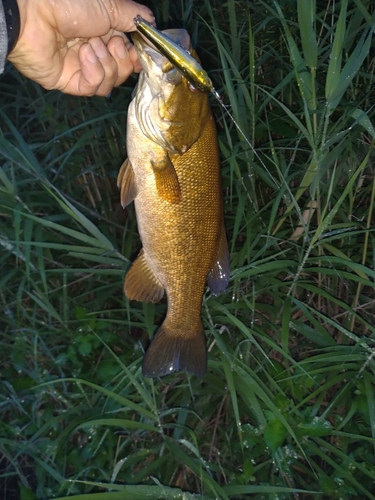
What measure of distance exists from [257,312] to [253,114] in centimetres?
78

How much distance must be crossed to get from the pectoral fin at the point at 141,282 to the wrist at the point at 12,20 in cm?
77

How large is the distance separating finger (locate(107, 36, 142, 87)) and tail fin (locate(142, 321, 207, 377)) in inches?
36.2

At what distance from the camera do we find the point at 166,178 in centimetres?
149

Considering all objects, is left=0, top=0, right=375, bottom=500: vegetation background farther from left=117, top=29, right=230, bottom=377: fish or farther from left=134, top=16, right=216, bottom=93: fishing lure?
left=134, top=16, right=216, bottom=93: fishing lure

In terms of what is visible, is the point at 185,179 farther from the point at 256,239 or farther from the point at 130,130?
the point at 256,239

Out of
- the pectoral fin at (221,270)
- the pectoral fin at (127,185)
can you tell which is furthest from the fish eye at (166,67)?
the pectoral fin at (221,270)

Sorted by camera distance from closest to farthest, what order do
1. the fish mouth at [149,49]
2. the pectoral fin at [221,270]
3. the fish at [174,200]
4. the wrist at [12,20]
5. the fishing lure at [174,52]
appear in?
the fishing lure at [174,52]
the fish mouth at [149,49]
the fish at [174,200]
the wrist at [12,20]
the pectoral fin at [221,270]

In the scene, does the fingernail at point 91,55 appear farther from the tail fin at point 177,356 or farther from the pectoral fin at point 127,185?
the tail fin at point 177,356

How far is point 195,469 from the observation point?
179cm

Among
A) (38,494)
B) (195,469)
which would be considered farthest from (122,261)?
(38,494)

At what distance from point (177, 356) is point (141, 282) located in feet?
0.91

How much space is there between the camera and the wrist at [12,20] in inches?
60.3

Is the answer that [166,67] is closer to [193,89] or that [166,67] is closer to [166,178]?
[193,89]

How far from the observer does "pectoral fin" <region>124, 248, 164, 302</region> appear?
5.71 feet
